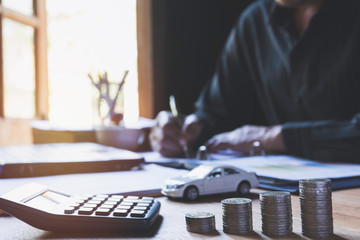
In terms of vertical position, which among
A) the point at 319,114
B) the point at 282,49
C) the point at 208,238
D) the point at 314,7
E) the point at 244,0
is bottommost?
the point at 208,238

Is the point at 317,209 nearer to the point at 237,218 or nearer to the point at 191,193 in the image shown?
the point at 237,218

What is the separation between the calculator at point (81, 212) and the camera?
0.43 m

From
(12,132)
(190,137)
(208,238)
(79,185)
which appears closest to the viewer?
(208,238)

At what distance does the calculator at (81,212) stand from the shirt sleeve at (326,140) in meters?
0.74

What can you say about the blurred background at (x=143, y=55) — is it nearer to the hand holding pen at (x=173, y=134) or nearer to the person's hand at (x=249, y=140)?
the hand holding pen at (x=173, y=134)

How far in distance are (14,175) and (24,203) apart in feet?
1.30

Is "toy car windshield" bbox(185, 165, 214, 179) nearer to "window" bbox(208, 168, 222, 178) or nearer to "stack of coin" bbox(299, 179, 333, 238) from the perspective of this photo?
"window" bbox(208, 168, 222, 178)

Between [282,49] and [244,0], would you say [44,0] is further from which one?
[282,49]

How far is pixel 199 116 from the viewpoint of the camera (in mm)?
1673

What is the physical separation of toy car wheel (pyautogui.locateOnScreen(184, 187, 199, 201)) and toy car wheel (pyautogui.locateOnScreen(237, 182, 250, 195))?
8 cm

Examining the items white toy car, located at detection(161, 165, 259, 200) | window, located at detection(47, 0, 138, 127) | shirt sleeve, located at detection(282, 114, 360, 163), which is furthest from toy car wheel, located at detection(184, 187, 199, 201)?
window, located at detection(47, 0, 138, 127)

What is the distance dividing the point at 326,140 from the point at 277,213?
788 millimetres

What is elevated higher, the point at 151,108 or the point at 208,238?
the point at 151,108

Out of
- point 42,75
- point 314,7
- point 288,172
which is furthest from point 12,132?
point 288,172
